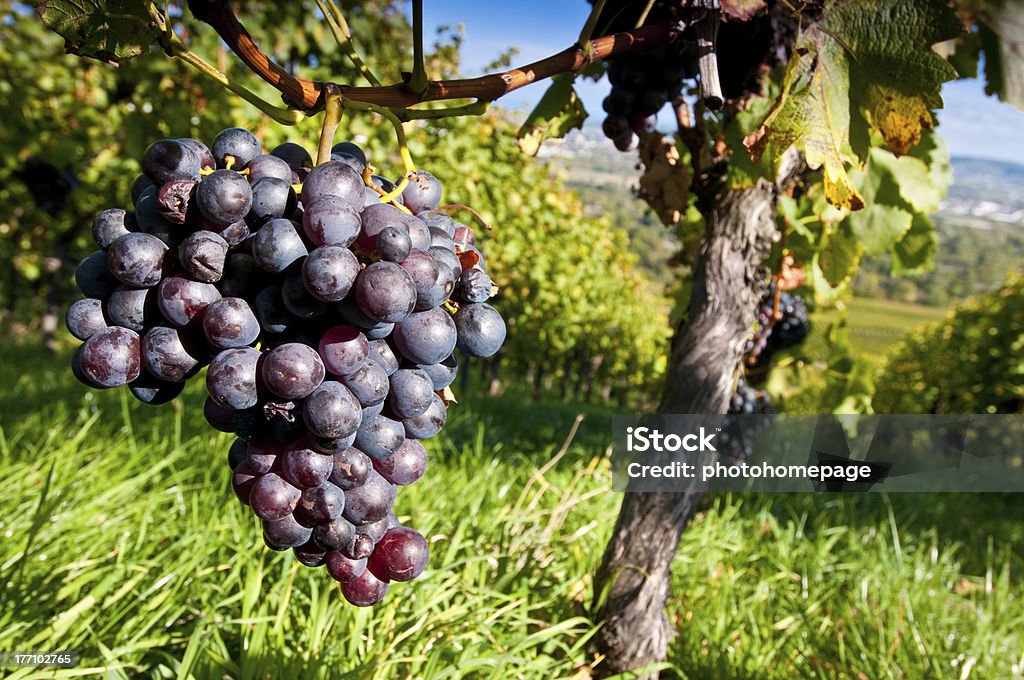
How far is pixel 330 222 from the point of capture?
73 centimetres

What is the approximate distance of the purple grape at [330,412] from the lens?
2.45 ft

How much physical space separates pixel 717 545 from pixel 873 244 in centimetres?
A: 122

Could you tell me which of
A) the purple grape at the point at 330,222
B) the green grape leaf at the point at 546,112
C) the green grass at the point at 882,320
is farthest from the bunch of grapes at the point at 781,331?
the green grass at the point at 882,320

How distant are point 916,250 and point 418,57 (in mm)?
2406

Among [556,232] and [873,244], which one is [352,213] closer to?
[873,244]

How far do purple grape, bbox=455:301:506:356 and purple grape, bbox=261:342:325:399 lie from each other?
0.20 meters

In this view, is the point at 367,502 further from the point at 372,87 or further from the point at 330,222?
the point at 372,87

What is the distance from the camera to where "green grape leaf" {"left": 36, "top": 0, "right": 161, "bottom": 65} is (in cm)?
90

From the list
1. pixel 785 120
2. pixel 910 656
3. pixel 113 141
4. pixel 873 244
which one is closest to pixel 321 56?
pixel 113 141

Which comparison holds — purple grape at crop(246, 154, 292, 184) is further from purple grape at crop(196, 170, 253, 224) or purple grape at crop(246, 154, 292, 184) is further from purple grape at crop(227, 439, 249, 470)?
purple grape at crop(227, 439, 249, 470)

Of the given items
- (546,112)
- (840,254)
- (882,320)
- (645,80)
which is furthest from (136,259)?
(882,320)

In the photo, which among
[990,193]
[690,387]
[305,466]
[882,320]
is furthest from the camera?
[990,193]

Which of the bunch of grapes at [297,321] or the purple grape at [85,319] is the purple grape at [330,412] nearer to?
the bunch of grapes at [297,321]

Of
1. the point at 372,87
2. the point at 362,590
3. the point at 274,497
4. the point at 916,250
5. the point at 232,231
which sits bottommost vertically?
the point at 362,590
